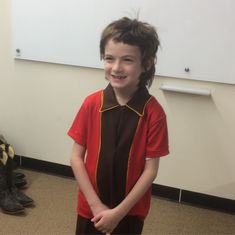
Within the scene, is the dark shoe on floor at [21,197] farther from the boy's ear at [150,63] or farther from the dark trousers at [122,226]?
the boy's ear at [150,63]

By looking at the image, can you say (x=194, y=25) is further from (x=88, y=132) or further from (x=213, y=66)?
(x=88, y=132)

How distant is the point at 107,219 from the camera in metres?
1.23

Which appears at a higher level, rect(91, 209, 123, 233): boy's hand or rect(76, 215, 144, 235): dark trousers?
rect(91, 209, 123, 233): boy's hand

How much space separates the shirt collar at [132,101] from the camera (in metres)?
1.24

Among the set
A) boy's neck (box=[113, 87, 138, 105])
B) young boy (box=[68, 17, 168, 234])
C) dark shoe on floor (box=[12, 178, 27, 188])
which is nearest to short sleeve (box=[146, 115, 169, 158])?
young boy (box=[68, 17, 168, 234])

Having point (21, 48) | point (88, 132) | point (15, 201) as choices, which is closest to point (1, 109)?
point (21, 48)

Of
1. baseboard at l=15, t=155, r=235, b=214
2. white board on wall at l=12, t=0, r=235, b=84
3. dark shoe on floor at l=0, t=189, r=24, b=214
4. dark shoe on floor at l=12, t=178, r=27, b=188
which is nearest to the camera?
white board on wall at l=12, t=0, r=235, b=84

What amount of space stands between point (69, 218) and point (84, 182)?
0.98 m

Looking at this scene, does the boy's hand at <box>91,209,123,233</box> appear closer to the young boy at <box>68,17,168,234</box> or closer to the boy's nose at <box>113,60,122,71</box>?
the young boy at <box>68,17,168,234</box>

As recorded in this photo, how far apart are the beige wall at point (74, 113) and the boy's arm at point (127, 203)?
1.05 meters

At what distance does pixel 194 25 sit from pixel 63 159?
1279mm

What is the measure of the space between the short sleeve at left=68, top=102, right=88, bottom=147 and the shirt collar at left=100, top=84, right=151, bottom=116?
0.07m

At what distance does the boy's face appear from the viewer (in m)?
1.18

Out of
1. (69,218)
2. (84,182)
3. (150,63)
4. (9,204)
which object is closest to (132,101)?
(150,63)
